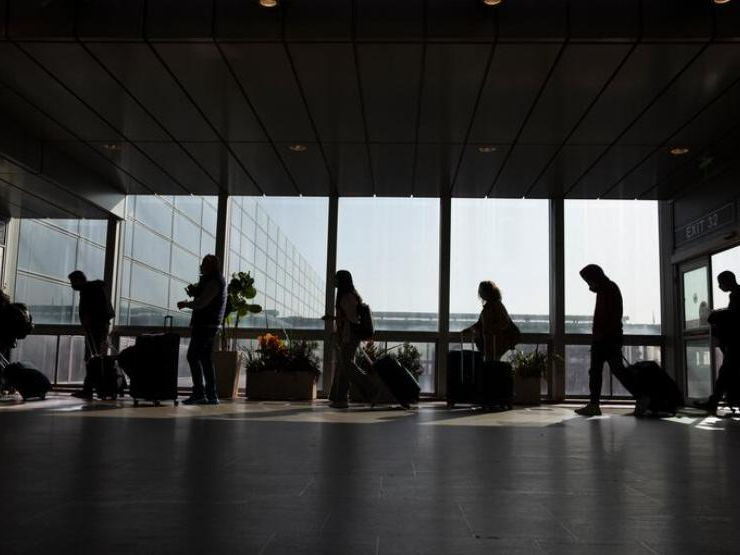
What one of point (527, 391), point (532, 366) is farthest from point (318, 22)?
point (527, 391)

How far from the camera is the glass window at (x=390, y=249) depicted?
45.4 ft

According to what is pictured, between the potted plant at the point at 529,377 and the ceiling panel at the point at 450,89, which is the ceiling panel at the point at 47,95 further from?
the potted plant at the point at 529,377

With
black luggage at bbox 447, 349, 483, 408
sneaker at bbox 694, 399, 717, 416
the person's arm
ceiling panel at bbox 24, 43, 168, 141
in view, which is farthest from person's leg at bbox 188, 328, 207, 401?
sneaker at bbox 694, 399, 717, 416

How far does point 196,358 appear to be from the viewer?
9391 mm

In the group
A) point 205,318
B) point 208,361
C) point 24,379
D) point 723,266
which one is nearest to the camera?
point 205,318

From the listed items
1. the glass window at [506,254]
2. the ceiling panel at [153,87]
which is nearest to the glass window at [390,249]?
the glass window at [506,254]

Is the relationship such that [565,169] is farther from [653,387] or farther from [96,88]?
[96,88]

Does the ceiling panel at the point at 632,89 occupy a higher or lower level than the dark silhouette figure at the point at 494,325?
higher

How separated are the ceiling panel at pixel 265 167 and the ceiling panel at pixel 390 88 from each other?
1.80 m

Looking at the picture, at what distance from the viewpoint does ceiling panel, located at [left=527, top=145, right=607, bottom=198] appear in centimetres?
1049

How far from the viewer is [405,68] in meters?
7.78

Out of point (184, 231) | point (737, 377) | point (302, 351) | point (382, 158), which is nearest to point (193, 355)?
point (302, 351)

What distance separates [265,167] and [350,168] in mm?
1371

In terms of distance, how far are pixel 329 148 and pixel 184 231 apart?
4917 millimetres
